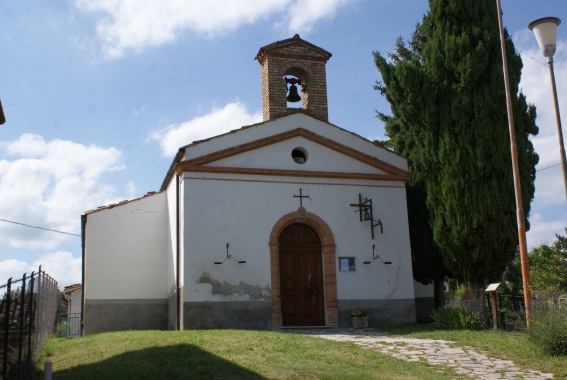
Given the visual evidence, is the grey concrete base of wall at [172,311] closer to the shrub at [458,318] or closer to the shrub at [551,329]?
the shrub at [458,318]

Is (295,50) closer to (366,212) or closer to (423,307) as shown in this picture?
(366,212)

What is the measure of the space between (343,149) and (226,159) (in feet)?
11.8

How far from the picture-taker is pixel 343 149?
18094 millimetres

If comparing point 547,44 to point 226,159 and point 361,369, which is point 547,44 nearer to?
point 361,369

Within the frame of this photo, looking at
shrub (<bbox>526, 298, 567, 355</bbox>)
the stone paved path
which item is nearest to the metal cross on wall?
the stone paved path

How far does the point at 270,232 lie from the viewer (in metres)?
16.9

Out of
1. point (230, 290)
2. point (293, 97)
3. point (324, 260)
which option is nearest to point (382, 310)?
point (324, 260)

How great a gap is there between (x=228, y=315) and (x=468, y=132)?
8074 mm

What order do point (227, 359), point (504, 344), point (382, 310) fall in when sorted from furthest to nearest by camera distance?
1. point (382, 310)
2. point (504, 344)
3. point (227, 359)

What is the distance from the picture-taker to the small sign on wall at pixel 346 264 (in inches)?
680

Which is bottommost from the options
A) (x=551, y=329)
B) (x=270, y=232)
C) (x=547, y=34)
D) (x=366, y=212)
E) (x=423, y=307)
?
(x=551, y=329)

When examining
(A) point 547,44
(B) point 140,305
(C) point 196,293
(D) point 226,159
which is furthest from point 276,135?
(A) point 547,44

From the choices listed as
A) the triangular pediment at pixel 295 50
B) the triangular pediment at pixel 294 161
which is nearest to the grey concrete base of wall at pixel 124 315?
the triangular pediment at pixel 294 161

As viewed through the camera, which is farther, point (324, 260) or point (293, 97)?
point (293, 97)
